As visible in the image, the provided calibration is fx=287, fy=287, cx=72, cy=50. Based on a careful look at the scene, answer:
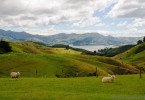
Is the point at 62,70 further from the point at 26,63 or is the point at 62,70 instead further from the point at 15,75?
the point at 15,75

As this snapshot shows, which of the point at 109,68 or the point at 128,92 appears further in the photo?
the point at 109,68

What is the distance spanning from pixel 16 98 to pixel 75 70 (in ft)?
249

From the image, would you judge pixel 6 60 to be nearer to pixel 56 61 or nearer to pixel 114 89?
pixel 56 61

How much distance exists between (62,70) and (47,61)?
9.47 m

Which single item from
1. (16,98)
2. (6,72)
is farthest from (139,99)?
(6,72)

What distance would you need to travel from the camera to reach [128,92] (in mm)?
35969

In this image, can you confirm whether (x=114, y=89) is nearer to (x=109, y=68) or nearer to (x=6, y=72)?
(x=6, y=72)

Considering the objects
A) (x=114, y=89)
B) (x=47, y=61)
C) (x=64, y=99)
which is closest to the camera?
(x=64, y=99)

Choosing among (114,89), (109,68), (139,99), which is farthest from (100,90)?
(109,68)

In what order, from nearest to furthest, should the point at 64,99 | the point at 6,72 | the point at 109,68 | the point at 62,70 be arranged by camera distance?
the point at 64,99, the point at 6,72, the point at 62,70, the point at 109,68

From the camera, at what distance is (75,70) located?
105 m

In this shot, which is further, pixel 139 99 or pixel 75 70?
pixel 75 70

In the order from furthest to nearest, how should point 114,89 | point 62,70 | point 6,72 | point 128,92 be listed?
1. point 62,70
2. point 6,72
3. point 114,89
4. point 128,92

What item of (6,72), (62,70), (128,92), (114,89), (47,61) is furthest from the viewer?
(47,61)
